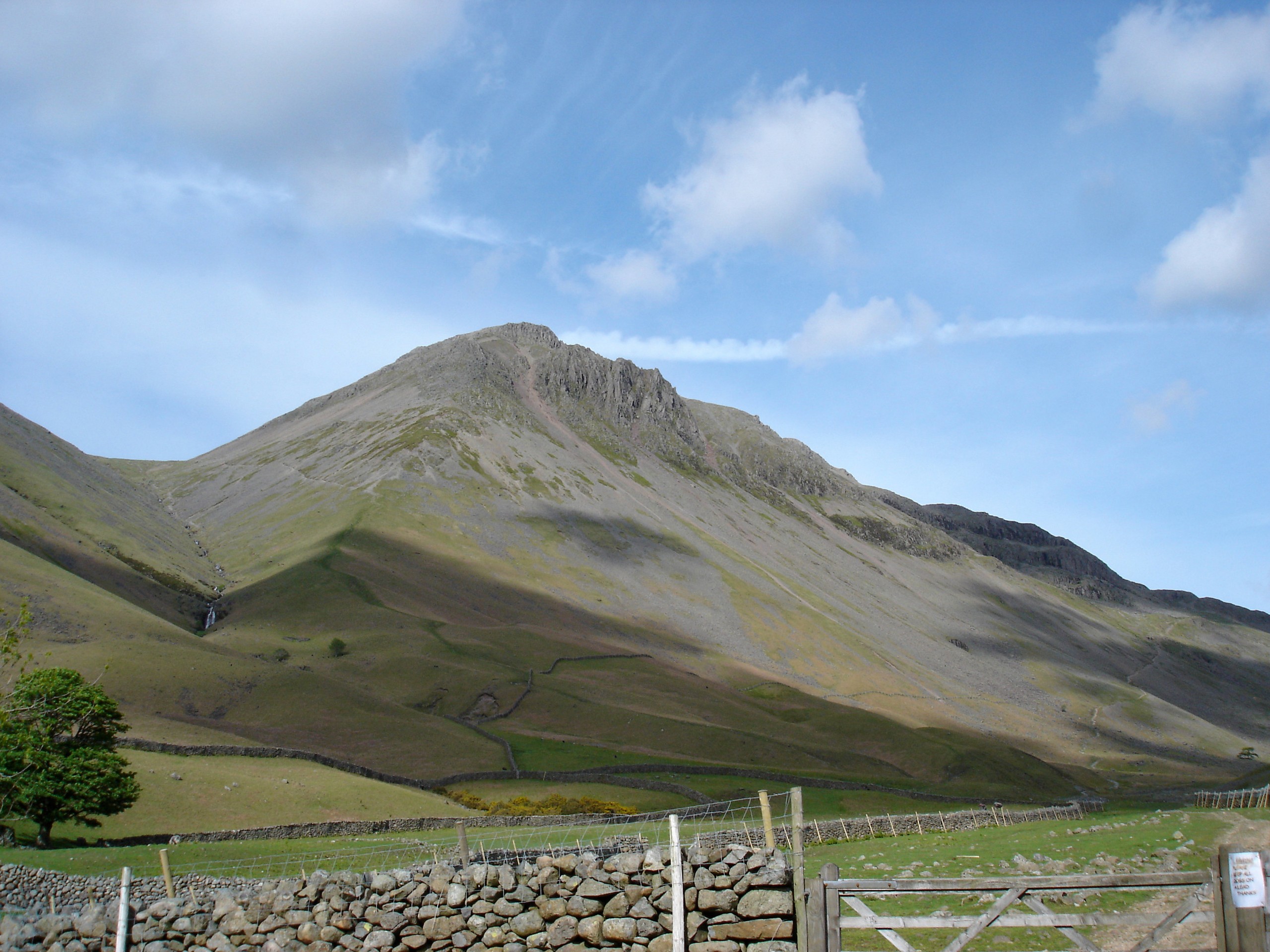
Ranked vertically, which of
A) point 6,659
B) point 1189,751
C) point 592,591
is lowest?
point 1189,751

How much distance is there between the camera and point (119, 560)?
12681 centimetres

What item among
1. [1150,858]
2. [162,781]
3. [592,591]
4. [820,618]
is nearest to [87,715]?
[162,781]

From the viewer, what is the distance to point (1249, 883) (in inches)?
369

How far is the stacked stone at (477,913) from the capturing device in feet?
43.9

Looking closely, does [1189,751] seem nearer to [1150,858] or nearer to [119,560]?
[1150,858]

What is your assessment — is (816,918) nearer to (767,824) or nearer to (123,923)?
(767,824)

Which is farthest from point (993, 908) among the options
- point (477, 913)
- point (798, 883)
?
point (477, 913)

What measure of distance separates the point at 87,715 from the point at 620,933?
132ft

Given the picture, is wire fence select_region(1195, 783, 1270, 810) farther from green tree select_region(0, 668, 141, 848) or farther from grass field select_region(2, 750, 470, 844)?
green tree select_region(0, 668, 141, 848)

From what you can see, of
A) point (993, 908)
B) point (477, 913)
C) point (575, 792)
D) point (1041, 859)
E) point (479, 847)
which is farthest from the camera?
point (575, 792)

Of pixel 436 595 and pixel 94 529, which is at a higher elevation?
pixel 94 529

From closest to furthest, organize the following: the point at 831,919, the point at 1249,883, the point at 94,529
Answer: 1. the point at 1249,883
2. the point at 831,919
3. the point at 94,529

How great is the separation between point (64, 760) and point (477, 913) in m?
35.0

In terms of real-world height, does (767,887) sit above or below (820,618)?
below
